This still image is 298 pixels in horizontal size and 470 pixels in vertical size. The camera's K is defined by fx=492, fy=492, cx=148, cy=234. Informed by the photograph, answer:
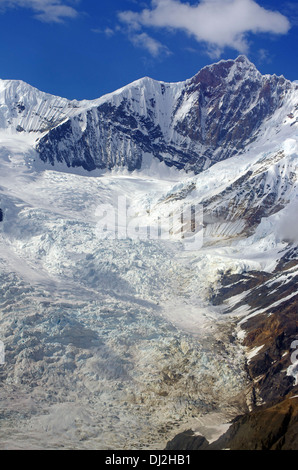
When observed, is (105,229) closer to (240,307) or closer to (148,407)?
(240,307)

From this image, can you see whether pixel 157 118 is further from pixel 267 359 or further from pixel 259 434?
pixel 259 434

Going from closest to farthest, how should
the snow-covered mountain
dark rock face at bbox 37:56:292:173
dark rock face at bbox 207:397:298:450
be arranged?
dark rock face at bbox 207:397:298:450 → the snow-covered mountain → dark rock face at bbox 37:56:292:173

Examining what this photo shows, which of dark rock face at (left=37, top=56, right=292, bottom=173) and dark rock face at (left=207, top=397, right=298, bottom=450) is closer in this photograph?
dark rock face at (left=207, top=397, right=298, bottom=450)

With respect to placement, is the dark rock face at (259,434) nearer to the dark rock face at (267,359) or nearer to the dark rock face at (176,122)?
the dark rock face at (267,359)

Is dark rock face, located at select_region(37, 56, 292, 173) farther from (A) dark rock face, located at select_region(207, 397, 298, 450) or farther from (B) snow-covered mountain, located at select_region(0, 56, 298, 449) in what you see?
(A) dark rock face, located at select_region(207, 397, 298, 450)

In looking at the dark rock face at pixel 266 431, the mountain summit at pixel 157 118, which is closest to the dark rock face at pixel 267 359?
the dark rock face at pixel 266 431

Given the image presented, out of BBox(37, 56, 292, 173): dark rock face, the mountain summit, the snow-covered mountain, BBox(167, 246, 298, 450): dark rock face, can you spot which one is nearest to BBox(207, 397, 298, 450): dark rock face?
BBox(167, 246, 298, 450): dark rock face

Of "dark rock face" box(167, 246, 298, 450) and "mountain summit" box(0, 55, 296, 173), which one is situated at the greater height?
"mountain summit" box(0, 55, 296, 173)

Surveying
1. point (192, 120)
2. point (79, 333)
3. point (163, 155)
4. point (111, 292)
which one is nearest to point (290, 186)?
point (111, 292)
